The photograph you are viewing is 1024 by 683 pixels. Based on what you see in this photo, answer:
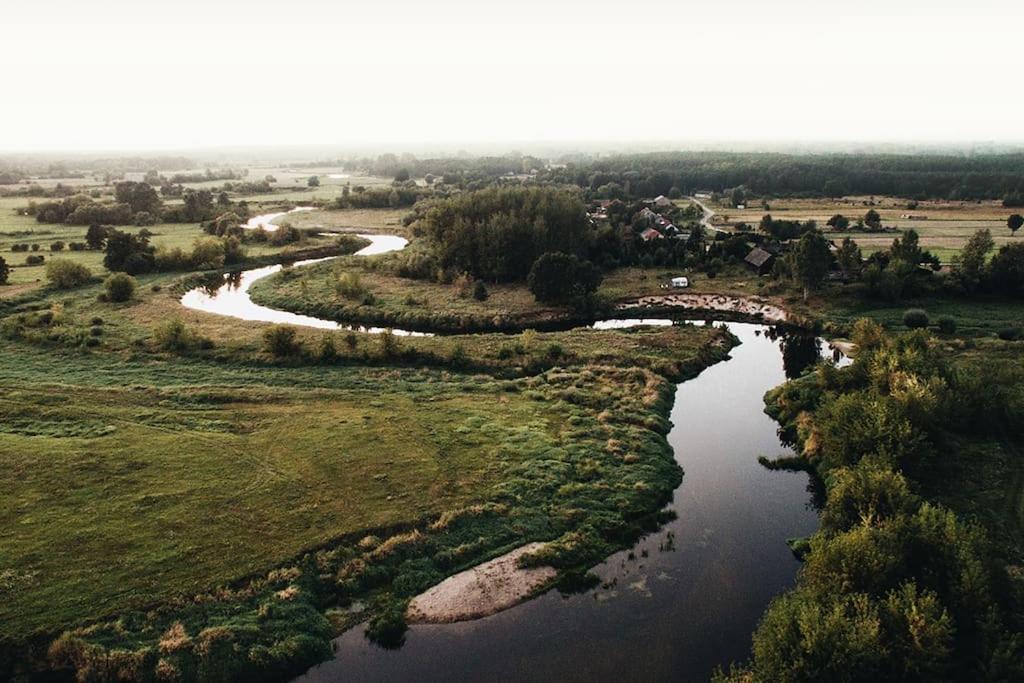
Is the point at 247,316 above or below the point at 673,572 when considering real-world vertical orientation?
above

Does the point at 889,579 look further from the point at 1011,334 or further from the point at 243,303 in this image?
the point at 243,303

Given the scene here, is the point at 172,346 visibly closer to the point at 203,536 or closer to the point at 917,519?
the point at 203,536

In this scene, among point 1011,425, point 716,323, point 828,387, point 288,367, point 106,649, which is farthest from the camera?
point 716,323

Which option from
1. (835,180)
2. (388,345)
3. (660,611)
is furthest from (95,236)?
(835,180)

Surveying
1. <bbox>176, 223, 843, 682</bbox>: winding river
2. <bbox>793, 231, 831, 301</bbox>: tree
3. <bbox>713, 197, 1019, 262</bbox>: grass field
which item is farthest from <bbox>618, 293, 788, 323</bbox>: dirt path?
<bbox>176, 223, 843, 682</bbox>: winding river

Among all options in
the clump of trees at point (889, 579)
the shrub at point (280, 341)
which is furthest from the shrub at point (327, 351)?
the clump of trees at point (889, 579)

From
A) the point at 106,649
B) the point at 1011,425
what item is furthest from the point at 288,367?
the point at 1011,425

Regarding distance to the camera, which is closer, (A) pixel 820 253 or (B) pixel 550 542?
(B) pixel 550 542
